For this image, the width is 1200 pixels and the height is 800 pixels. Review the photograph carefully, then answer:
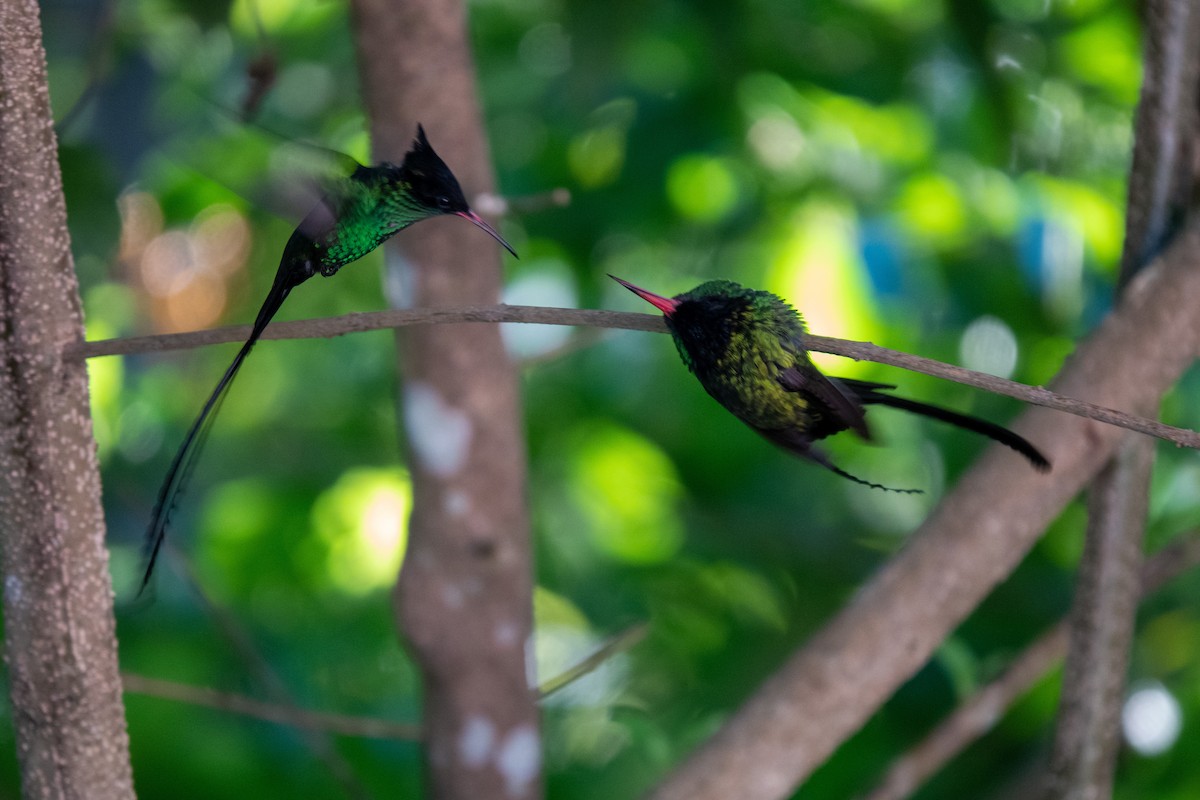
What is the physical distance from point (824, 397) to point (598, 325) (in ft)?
0.26

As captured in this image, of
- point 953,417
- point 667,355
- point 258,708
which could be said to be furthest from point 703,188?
point 953,417

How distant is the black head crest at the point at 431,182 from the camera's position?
35cm

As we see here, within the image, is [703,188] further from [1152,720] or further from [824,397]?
[824,397]

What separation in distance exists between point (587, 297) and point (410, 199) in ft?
3.09

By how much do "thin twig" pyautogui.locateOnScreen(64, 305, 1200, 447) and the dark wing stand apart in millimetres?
11

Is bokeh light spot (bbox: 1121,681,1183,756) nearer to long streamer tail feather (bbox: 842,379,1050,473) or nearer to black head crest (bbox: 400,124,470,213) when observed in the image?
long streamer tail feather (bbox: 842,379,1050,473)

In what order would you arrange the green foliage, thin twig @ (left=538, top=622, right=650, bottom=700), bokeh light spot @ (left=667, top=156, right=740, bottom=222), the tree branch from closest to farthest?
the tree branch → thin twig @ (left=538, top=622, right=650, bottom=700) → the green foliage → bokeh light spot @ (left=667, top=156, right=740, bottom=222)

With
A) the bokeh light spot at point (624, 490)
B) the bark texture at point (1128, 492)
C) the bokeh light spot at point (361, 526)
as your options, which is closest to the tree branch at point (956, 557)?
the bark texture at point (1128, 492)

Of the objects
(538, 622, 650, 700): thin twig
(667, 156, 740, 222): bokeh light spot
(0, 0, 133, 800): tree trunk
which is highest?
(667, 156, 740, 222): bokeh light spot

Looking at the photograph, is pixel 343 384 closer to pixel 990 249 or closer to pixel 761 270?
pixel 761 270

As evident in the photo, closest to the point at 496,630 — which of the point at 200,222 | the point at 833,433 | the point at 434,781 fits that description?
the point at 434,781

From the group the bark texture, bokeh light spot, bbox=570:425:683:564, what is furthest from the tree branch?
bokeh light spot, bbox=570:425:683:564

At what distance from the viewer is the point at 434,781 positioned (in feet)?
2.81

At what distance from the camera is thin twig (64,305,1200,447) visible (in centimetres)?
36
